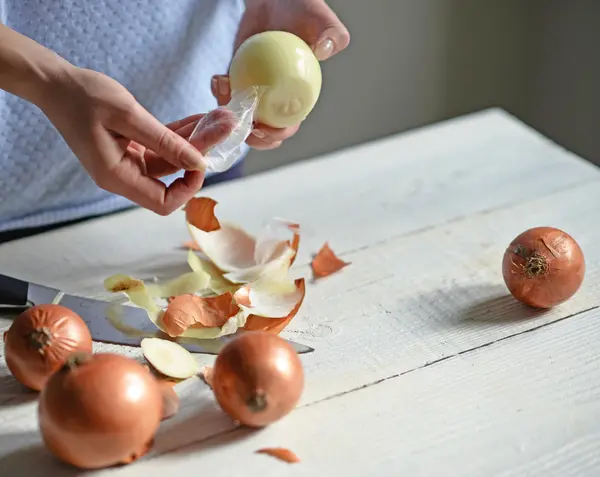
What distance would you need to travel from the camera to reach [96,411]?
684mm

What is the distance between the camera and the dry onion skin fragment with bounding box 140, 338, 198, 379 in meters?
0.83

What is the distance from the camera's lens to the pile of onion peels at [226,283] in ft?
2.93

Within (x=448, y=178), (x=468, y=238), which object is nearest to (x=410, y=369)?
(x=468, y=238)

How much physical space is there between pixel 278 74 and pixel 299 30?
142 millimetres

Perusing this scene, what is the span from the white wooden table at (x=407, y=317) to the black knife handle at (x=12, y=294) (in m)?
0.08

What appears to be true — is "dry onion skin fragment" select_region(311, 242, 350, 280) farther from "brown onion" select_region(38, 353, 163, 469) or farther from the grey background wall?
the grey background wall

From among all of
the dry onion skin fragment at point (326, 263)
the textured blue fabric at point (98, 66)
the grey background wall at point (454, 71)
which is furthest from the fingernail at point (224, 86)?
the grey background wall at point (454, 71)

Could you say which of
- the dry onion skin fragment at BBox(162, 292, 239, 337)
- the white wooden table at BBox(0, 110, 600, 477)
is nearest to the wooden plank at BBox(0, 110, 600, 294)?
the white wooden table at BBox(0, 110, 600, 477)

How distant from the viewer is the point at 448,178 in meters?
1.17

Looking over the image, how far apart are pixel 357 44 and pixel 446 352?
125 centimetres

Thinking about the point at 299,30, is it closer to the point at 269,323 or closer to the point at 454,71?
the point at 269,323

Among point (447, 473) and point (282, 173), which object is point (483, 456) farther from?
point (282, 173)

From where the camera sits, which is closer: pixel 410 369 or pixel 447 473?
pixel 447 473

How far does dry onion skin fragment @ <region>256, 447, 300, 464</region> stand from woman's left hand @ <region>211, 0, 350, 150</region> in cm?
40
